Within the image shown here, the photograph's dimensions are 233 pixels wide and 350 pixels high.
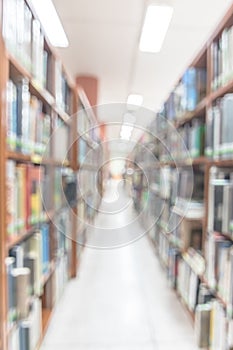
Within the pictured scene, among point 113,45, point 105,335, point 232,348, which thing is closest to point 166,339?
point 105,335

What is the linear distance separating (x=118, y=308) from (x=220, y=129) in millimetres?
1321

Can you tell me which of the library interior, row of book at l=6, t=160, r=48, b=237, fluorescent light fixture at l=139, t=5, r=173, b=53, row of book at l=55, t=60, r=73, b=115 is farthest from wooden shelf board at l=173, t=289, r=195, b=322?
fluorescent light fixture at l=139, t=5, r=173, b=53

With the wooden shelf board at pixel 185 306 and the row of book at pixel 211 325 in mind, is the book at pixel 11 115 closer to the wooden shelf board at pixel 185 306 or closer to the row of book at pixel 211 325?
the row of book at pixel 211 325

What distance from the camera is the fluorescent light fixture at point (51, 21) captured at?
7.44 ft

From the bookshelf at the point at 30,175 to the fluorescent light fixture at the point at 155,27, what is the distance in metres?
1.13

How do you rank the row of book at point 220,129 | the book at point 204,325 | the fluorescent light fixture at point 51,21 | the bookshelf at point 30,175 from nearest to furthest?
the bookshelf at point 30,175 < the row of book at point 220,129 < the book at point 204,325 < the fluorescent light fixture at point 51,21

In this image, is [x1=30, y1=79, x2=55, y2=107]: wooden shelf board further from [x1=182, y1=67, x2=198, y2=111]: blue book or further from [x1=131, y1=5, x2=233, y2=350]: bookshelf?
[x1=182, y1=67, x2=198, y2=111]: blue book

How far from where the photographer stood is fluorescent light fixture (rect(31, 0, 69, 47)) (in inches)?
89.3

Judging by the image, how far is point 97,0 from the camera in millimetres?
2643

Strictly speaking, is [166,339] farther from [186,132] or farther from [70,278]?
[186,132]

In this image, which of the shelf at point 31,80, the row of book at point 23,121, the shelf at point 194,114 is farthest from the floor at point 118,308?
the shelf at point 194,114

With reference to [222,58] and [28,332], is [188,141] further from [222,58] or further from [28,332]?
[28,332]

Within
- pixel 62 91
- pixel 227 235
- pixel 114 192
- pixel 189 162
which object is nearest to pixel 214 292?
pixel 227 235

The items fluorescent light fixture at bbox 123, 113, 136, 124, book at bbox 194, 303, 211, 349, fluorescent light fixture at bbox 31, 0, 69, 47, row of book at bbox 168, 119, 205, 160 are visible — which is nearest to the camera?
fluorescent light fixture at bbox 123, 113, 136, 124
